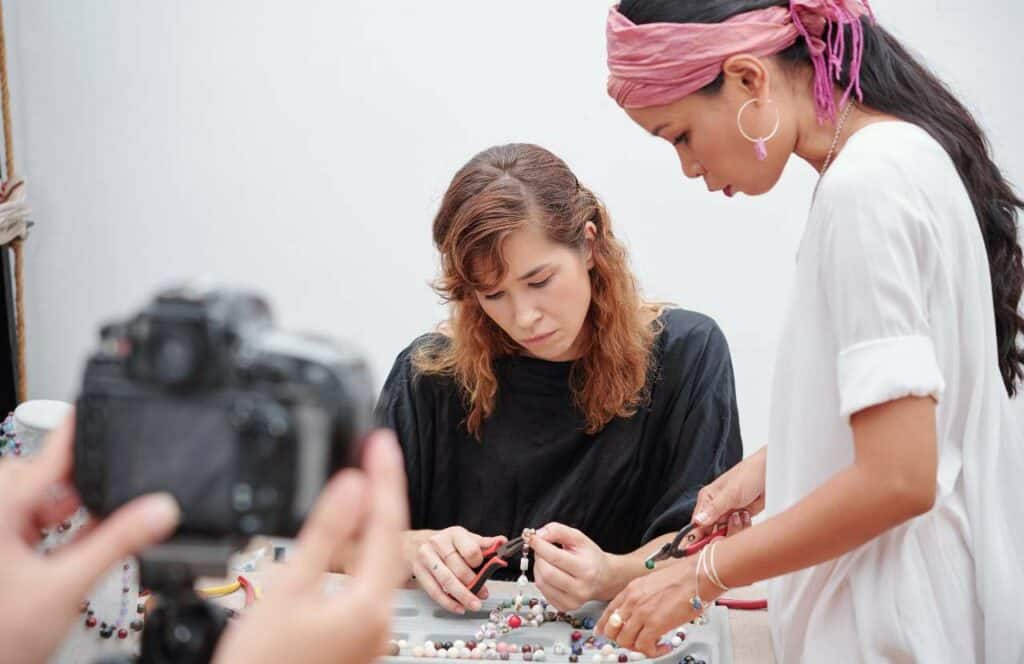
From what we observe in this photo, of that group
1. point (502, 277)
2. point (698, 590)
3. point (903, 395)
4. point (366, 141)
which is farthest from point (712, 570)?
point (366, 141)

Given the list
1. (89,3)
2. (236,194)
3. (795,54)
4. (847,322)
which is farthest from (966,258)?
(89,3)

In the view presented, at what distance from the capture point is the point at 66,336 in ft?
7.69

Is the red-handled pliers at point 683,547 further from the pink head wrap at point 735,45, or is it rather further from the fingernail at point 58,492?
the fingernail at point 58,492

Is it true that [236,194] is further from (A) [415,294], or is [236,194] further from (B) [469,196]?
(B) [469,196]

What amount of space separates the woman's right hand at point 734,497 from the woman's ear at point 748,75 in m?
0.48

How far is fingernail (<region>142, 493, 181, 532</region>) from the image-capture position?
1.66ft

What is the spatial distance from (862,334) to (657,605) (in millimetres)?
367

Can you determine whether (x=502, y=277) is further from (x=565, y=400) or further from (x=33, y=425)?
(x=33, y=425)

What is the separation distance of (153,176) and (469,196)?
51.8 inches

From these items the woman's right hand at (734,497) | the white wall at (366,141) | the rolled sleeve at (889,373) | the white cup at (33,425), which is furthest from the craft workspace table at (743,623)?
the white wall at (366,141)

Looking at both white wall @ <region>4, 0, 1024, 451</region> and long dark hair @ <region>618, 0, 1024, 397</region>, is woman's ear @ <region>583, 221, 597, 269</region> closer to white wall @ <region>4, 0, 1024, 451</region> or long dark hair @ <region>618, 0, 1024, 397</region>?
long dark hair @ <region>618, 0, 1024, 397</region>

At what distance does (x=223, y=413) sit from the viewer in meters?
0.53

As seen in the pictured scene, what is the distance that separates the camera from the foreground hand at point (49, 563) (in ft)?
1.62

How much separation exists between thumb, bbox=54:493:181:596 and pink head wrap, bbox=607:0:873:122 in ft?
2.39
